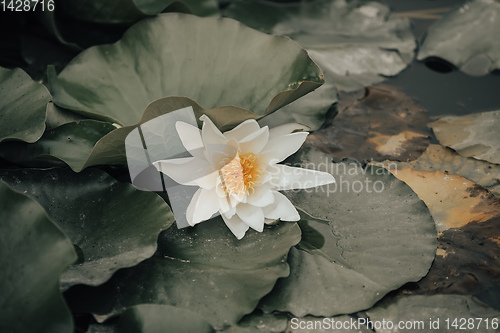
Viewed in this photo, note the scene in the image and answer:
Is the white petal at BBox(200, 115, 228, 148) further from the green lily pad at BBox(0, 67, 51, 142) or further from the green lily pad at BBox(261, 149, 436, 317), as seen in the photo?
the green lily pad at BBox(0, 67, 51, 142)

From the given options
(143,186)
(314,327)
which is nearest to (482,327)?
(314,327)

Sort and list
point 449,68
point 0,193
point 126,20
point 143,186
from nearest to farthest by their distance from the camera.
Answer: point 0,193 < point 143,186 < point 126,20 < point 449,68

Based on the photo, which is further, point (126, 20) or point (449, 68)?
point (449, 68)

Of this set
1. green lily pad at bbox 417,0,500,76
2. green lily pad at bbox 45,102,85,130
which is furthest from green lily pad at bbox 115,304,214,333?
green lily pad at bbox 417,0,500,76

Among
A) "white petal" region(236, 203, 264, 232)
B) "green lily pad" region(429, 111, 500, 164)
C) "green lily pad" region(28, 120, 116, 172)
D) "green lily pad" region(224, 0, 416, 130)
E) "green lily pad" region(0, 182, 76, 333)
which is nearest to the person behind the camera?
"green lily pad" region(0, 182, 76, 333)

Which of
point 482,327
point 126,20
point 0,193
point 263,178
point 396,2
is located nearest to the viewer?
point 0,193

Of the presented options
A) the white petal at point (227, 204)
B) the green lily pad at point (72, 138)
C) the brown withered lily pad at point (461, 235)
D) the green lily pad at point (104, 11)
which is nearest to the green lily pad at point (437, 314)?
the brown withered lily pad at point (461, 235)

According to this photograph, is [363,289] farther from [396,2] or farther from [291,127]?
[396,2]
